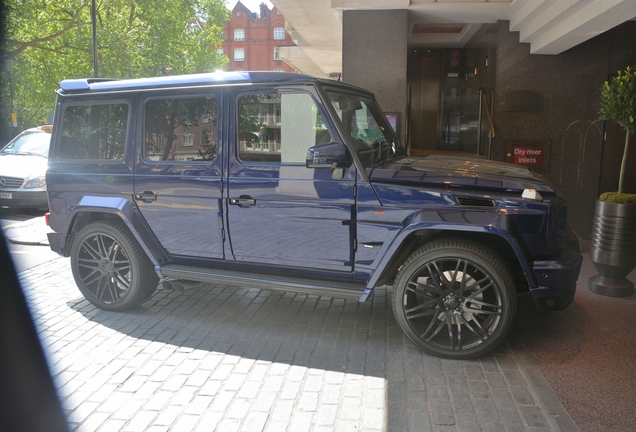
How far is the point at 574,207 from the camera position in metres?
9.37

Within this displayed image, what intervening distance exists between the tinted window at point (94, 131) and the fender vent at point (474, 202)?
3.11m

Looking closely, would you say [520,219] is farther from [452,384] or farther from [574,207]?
[574,207]

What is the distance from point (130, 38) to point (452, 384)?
84.1 feet

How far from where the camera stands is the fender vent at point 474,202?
4.07 m

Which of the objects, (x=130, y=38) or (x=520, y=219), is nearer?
(x=520, y=219)

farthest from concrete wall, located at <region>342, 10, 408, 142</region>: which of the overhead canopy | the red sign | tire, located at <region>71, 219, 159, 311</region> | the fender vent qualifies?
the fender vent

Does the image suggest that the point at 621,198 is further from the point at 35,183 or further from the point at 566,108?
the point at 35,183

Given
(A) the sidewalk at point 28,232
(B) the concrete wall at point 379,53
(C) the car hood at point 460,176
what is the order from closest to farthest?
1. (C) the car hood at point 460,176
2. (A) the sidewalk at point 28,232
3. (B) the concrete wall at point 379,53

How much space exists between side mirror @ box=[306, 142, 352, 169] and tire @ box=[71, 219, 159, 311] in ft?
6.74

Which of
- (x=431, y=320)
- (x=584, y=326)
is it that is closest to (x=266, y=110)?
(x=431, y=320)

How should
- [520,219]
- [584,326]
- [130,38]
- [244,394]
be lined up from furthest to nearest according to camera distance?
1. [130,38]
2. [584,326]
3. [520,219]
4. [244,394]

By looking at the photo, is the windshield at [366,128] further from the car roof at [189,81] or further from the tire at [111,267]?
the tire at [111,267]

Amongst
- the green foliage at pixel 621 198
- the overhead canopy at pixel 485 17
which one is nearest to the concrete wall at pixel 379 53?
the overhead canopy at pixel 485 17

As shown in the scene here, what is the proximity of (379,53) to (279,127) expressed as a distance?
17.5 feet
